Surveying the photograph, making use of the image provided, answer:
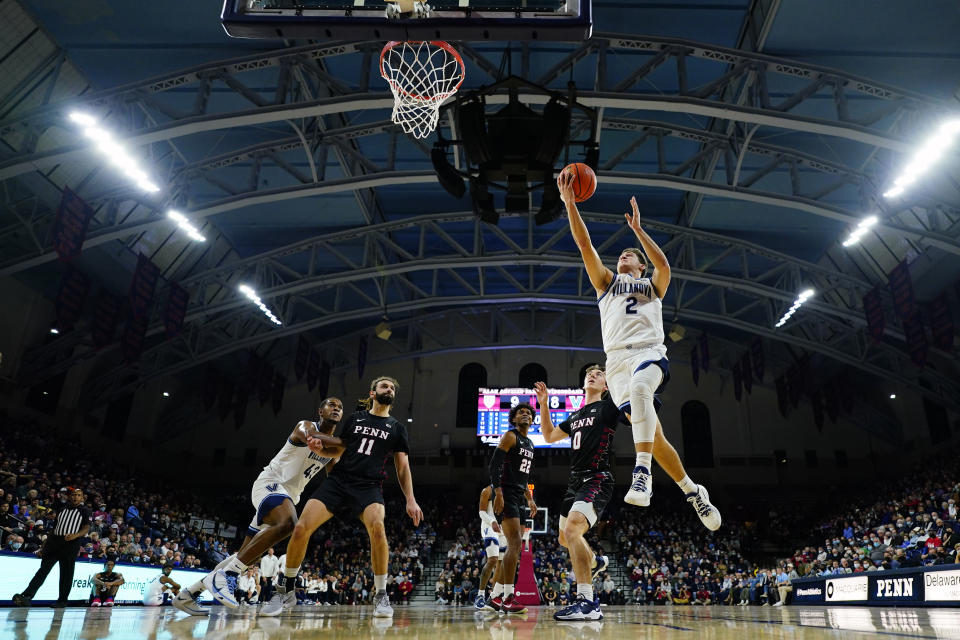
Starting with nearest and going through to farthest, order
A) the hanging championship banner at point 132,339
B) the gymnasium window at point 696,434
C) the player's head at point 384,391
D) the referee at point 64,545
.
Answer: the player's head at point 384,391 → the referee at point 64,545 → the hanging championship banner at point 132,339 → the gymnasium window at point 696,434

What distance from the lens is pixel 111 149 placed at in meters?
12.5

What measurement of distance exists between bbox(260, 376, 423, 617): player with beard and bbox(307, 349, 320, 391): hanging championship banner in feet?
67.1

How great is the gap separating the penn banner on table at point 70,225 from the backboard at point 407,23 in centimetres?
1081

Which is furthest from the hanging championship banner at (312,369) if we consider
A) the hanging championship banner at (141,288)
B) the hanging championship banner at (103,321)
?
the hanging championship banner at (141,288)

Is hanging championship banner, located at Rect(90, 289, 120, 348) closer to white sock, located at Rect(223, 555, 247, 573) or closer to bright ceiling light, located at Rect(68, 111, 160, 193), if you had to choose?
bright ceiling light, located at Rect(68, 111, 160, 193)

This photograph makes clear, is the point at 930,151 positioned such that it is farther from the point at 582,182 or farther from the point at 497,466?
the point at 497,466

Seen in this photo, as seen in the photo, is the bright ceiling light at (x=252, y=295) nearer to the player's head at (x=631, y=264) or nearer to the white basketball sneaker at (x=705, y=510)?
the player's head at (x=631, y=264)

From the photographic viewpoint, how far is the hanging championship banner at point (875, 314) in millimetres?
17609

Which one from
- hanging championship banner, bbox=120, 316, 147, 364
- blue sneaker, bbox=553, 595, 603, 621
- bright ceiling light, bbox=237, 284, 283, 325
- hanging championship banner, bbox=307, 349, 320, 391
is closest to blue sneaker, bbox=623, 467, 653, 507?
blue sneaker, bbox=553, 595, 603, 621

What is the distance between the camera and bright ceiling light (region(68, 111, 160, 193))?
484 inches

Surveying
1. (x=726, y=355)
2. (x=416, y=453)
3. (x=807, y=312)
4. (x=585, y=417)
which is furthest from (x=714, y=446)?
(x=585, y=417)

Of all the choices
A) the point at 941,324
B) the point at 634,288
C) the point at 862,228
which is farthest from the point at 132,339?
the point at 941,324

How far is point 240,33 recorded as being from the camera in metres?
5.57

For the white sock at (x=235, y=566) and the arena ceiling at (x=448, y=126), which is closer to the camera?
the white sock at (x=235, y=566)
